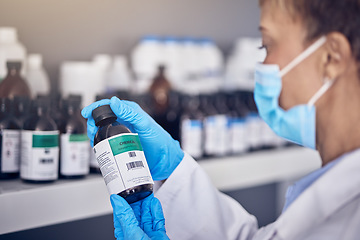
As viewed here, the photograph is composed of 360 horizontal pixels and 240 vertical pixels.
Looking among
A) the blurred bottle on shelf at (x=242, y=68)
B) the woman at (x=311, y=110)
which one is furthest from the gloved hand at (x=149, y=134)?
the blurred bottle on shelf at (x=242, y=68)

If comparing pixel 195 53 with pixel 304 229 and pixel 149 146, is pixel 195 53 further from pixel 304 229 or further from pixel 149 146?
pixel 304 229

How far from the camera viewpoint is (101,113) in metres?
0.97

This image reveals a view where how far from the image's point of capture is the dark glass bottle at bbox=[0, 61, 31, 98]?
1337mm

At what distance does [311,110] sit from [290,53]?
0.13 meters

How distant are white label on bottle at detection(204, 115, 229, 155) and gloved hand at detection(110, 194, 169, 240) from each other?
0.76 m

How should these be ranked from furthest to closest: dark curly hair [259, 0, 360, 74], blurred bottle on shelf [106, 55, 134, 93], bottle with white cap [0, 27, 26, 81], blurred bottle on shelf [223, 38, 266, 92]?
blurred bottle on shelf [223, 38, 266, 92] → blurred bottle on shelf [106, 55, 134, 93] → bottle with white cap [0, 27, 26, 81] → dark curly hair [259, 0, 360, 74]

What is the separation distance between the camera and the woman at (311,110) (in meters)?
0.90

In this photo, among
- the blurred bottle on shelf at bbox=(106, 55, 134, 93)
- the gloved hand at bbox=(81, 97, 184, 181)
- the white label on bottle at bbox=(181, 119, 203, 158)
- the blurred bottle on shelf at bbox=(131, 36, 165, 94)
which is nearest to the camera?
the gloved hand at bbox=(81, 97, 184, 181)

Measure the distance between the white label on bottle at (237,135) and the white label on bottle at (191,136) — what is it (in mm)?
203

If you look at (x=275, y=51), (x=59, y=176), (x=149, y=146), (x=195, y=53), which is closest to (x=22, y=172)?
(x=59, y=176)

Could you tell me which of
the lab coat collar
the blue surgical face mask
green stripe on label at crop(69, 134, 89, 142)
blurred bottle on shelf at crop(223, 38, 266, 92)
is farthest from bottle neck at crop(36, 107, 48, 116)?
blurred bottle on shelf at crop(223, 38, 266, 92)

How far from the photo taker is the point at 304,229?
3.00 feet

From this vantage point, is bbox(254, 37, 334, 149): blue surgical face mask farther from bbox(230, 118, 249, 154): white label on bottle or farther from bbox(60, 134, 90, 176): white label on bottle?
bbox(230, 118, 249, 154): white label on bottle

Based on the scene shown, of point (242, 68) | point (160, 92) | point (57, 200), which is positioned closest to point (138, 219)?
point (57, 200)
